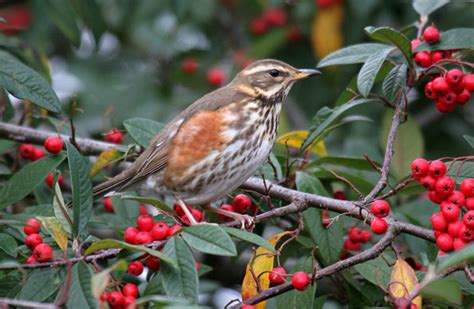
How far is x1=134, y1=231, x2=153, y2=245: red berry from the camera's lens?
3293 millimetres

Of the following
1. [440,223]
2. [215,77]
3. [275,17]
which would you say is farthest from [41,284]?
[275,17]

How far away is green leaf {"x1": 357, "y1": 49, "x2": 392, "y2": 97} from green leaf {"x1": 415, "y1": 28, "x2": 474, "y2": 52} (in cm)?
21

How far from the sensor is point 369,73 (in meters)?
3.63

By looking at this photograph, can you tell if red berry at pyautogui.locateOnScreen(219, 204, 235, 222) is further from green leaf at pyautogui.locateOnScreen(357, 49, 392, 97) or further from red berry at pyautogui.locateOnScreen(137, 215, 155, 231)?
green leaf at pyautogui.locateOnScreen(357, 49, 392, 97)

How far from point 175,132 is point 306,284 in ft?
4.96

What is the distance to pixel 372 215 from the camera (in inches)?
127

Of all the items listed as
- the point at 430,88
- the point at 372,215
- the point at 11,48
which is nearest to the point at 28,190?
the point at 11,48

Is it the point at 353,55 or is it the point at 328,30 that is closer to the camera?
the point at 353,55

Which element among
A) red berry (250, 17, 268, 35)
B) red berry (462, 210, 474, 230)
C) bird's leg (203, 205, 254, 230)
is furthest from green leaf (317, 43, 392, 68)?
red berry (250, 17, 268, 35)

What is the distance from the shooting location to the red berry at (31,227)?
3.45 meters

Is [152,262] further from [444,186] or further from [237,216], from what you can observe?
[444,186]

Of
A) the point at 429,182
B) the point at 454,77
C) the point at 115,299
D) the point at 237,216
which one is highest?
the point at 454,77

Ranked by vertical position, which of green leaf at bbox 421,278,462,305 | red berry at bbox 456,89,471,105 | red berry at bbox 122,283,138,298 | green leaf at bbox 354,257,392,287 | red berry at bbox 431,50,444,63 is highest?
red berry at bbox 431,50,444,63

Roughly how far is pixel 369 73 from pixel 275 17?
3360mm
